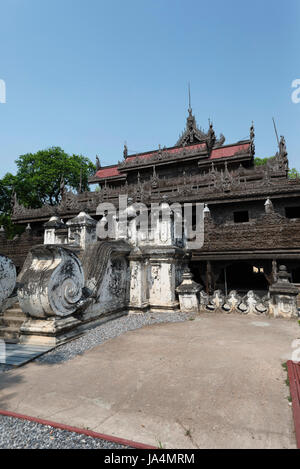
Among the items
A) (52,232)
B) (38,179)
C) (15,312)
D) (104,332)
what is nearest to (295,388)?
(104,332)

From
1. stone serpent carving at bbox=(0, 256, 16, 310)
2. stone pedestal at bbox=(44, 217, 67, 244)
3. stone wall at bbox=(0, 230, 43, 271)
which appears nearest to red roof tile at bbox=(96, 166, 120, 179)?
stone wall at bbox=(0, 230, 43, 271)

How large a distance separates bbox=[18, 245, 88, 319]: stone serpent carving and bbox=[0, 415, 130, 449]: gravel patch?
2486 millimetres

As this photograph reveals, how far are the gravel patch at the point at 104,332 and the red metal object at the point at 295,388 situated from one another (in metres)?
2.98

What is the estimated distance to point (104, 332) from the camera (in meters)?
5.45

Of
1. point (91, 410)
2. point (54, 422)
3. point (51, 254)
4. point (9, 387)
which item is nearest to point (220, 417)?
point (91, 410)

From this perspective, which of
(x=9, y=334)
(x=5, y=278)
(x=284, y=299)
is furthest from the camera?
(x=284, y=299)

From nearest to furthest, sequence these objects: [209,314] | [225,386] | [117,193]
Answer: [225,386]
[209,314]
[117,193]

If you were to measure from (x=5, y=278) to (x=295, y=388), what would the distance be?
3.87m

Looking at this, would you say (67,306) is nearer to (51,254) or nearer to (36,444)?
(51,254)

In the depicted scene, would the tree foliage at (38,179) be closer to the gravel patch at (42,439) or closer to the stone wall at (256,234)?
the stone wall at (256,234)

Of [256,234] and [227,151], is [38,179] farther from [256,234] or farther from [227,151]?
[256,234]

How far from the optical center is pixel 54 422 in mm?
2301

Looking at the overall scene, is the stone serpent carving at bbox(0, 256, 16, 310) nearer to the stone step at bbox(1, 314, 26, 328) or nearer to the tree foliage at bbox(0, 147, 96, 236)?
the stone step at bbox(1, 314, 26, 328)
